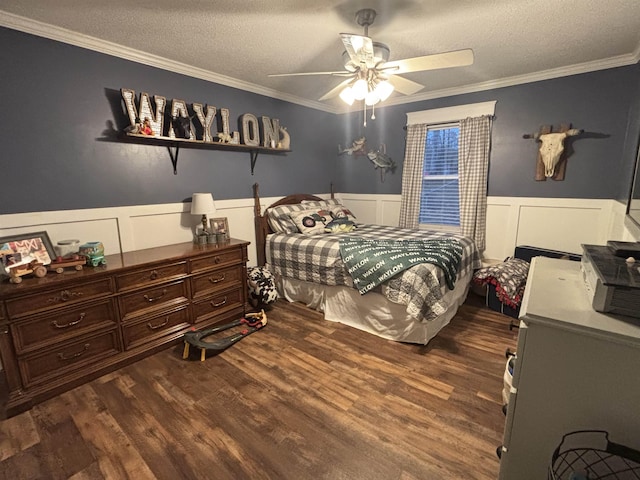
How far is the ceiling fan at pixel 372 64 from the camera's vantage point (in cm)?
181

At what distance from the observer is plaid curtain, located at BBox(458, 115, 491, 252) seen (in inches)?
136

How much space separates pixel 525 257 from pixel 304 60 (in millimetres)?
3003

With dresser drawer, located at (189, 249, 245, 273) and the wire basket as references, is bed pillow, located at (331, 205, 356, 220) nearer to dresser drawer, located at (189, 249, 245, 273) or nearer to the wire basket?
dresser drawer, located at (189, 249, 245, 273)

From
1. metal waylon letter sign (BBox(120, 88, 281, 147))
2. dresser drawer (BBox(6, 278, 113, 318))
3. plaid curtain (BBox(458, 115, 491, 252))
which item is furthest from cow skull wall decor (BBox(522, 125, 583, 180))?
dresser drawer (BBox(6, 278, 113, 318))

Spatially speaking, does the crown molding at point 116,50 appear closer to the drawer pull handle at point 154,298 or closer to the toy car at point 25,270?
the toy car at point 25,270

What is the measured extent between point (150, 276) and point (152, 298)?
18 cm

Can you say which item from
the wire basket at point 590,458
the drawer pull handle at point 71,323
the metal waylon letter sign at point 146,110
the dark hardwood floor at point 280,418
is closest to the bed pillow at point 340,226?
the dark hardwood floor at point 280,418

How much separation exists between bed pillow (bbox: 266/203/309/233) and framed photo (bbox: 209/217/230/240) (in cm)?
63

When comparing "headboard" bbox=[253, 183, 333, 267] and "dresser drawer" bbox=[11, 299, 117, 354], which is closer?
"dresser drawer" bbox=[11, 299, 117, 354]

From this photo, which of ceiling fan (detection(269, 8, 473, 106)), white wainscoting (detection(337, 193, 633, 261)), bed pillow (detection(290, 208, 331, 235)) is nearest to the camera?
ceiling fan (detection(269, 8, 473, 106))

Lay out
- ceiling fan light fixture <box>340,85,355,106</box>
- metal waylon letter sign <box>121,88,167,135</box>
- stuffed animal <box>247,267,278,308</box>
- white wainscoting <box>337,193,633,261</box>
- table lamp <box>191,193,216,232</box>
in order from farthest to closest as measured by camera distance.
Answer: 1. stuffed animal <box>247,267,278,308</box>
2. white wainscoting <box>337,193,633,261</box>
3. table lamp <box>191,193,216,232</box>
4. metal waylon letter sign <box>121,88,167,135</box>
5. ceiling fan light fixture <box>340,85,355,106</box>

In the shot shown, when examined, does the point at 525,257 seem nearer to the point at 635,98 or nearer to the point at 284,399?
the point at 635,98

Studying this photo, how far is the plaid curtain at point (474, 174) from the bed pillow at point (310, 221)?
1646 mm

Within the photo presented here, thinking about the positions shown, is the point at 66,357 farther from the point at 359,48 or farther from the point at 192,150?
the point at 359,48
